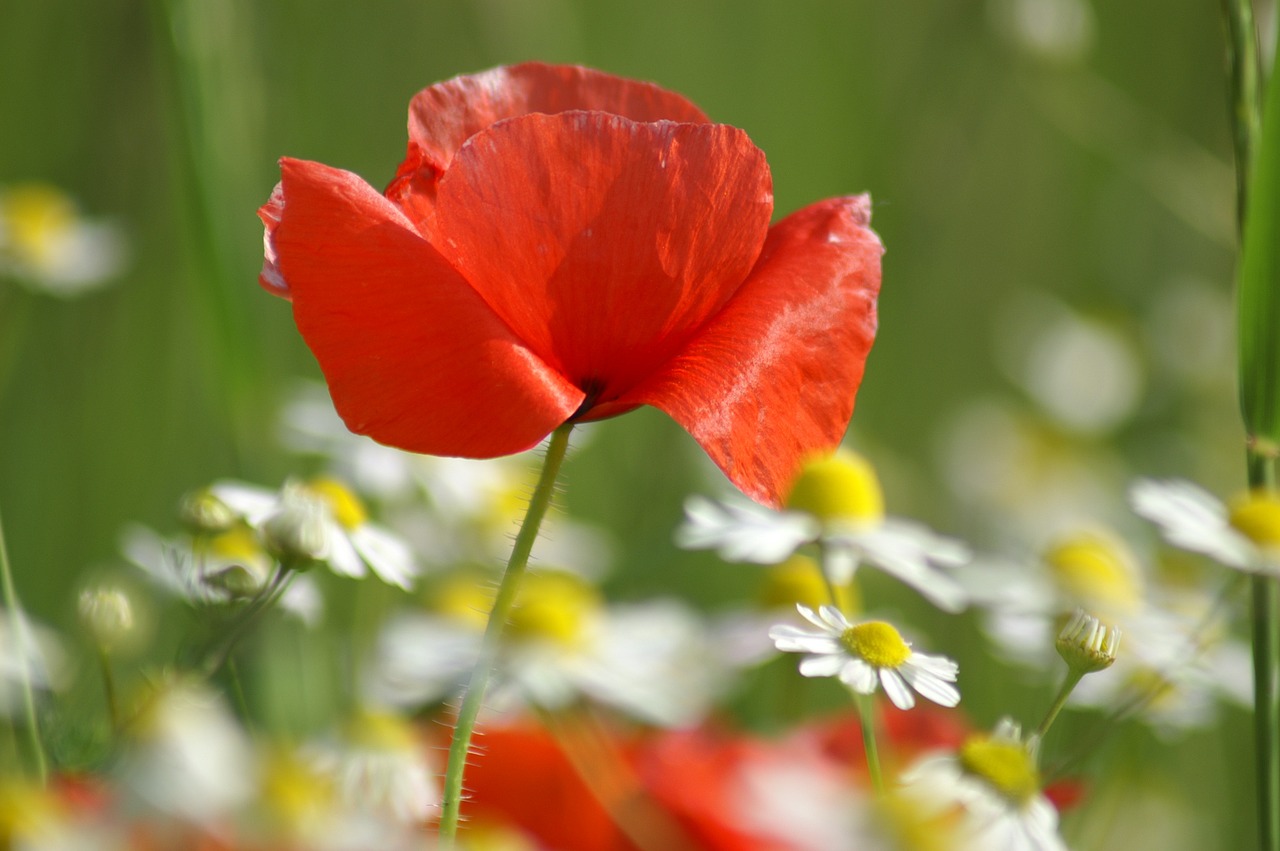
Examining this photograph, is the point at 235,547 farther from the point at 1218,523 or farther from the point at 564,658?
the point at 1218,523

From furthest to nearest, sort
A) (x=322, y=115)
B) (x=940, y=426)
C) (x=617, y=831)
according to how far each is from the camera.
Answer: (x=940, y=426) < (x=322, y=115) < (x=617, y=831)

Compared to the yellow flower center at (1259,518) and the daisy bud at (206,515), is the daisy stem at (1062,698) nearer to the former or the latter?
the yellow flower center at (1259,518)

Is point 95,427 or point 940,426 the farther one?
point 940,426

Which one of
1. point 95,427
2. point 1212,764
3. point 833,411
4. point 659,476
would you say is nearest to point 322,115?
point 95,427

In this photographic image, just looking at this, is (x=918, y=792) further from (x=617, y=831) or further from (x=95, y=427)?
(x=95, y=427)

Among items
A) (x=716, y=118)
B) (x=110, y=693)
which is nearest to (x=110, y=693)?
(x=110, y=693)

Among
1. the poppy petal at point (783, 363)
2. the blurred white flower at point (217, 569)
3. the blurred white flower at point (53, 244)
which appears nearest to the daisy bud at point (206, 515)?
the blurred white flower at point (217, 569)
